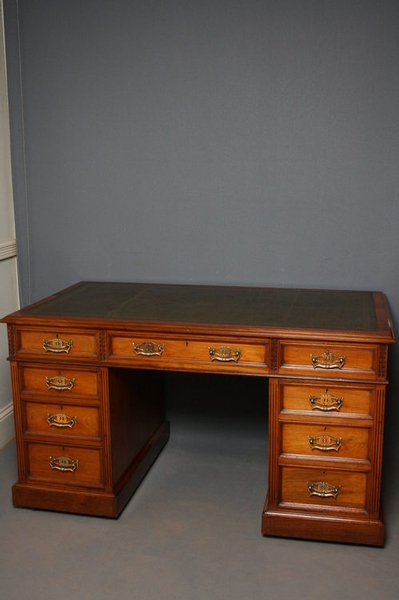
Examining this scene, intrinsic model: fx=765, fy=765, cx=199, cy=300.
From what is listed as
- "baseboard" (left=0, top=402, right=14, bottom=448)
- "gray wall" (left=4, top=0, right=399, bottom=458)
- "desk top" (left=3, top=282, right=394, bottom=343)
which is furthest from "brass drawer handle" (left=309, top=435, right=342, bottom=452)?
"baseboard" (left=0, top=402, right=14, bottom=448)

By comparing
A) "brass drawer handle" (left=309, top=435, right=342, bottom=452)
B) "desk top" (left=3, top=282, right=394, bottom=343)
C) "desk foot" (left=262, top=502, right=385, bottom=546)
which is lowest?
"desk foot" (left=262, top=502, right=385, bottom=546)

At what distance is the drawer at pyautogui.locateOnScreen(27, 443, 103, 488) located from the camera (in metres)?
2.83

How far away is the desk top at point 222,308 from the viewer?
8.60 ft

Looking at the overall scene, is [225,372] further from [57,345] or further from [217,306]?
[57,345]

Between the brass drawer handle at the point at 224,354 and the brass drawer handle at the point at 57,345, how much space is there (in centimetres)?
52

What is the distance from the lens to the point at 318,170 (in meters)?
3.11

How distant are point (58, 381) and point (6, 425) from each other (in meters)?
0.83

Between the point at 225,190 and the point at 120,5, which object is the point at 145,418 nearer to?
the point at 225,190

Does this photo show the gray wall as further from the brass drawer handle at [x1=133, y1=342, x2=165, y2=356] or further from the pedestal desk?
the brass drawer handle at [x1=133, y1=342, x2=165, y2=356]

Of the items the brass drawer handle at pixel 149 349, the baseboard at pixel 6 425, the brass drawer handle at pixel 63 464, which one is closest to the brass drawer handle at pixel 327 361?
the brass drawer handle at pixel 149 349

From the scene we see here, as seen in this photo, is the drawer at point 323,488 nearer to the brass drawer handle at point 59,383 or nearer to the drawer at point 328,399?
the drawer at point 328,399

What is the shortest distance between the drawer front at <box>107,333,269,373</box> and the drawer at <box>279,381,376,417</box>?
13 centimetres

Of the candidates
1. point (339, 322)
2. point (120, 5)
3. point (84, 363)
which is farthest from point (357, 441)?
point (120, 5)

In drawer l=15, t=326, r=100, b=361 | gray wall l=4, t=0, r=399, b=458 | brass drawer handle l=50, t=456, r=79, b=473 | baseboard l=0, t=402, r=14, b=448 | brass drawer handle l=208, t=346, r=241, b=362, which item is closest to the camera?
brass drawer handle l=208, t=346, r=241, b=362
